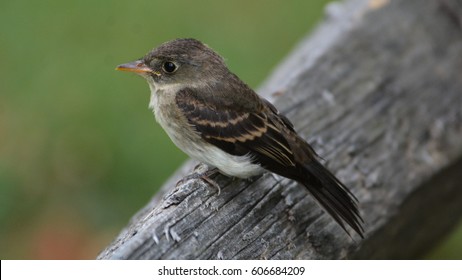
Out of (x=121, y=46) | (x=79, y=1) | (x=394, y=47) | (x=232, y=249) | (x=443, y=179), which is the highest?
(x=79, y=1)

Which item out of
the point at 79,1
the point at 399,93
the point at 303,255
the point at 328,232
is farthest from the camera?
the point at 79,1

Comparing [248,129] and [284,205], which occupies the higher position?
[248,129]

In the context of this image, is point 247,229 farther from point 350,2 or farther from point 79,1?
point 79,1

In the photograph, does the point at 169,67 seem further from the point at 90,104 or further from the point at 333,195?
the point at 90,104

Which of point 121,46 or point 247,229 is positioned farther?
point 121,46

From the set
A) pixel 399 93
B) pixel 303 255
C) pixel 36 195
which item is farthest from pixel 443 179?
pixel 36 195

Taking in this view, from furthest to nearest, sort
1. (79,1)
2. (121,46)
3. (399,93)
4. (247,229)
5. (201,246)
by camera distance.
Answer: (79,1), (121,46), (399,93), (247,229), (201,246)
